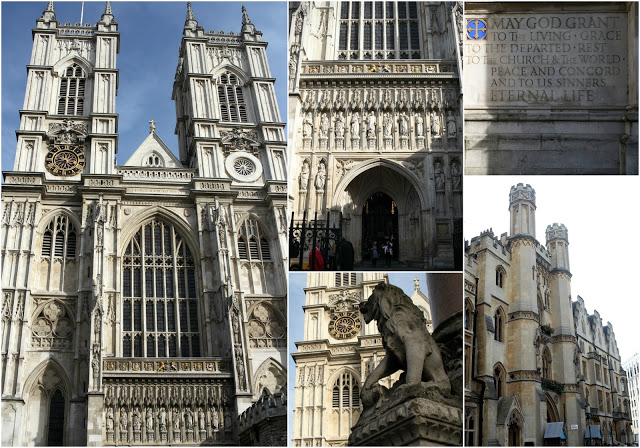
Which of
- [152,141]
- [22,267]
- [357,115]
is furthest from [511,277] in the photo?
[152,141]

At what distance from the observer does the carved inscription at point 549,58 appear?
673 inches

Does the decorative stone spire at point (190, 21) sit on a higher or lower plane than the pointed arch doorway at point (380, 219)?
higher

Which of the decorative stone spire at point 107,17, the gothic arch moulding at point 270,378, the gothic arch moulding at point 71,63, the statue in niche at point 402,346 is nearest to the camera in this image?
the statue in niche at point 402,346

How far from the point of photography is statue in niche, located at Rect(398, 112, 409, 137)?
25234mm

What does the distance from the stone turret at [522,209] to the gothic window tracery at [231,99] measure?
21.4 metres

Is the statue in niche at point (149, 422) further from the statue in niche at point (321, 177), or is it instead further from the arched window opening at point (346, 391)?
the statue in niche at point (321, 177)

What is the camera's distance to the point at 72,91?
36750 mm

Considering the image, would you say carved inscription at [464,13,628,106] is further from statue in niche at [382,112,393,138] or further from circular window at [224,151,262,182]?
circular window at [224,151,262,182]

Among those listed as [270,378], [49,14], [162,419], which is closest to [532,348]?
[270,378]

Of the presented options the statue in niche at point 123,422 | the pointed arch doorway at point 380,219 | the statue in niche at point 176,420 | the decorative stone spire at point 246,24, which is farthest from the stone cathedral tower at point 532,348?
the decorative stone spire at point 246,24

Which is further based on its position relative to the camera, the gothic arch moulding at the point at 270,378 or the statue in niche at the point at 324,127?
the gothic arch moulding at the point at 270,378

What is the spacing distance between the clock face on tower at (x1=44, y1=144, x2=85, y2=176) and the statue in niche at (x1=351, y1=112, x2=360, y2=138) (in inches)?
533

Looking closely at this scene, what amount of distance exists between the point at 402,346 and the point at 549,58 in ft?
30.8

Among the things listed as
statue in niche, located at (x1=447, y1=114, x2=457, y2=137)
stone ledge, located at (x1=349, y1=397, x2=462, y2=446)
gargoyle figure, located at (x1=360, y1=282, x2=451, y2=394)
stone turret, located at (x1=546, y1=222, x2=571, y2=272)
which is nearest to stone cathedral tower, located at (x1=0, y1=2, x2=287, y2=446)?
statue in niche, located at (x1=447, y1=114, x2=457, y2=137)
